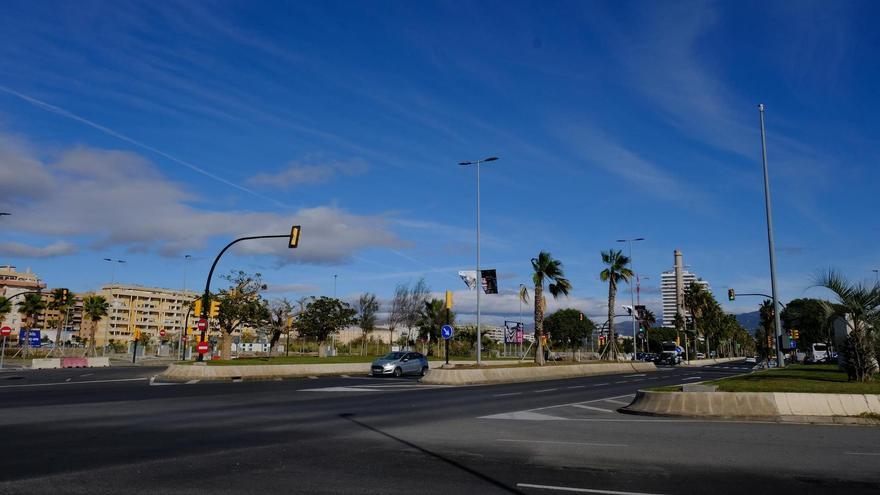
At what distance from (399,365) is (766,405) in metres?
26.9

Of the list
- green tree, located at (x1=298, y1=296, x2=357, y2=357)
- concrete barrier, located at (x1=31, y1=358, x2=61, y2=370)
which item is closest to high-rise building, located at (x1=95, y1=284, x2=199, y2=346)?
green tree, located at (x1=298, y1=296, x2=357, y2=357)

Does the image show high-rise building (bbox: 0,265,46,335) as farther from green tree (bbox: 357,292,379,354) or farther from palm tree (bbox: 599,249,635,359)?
palm tree (bbox: 599,249,635,359)

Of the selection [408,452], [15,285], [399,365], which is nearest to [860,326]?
[408,452]

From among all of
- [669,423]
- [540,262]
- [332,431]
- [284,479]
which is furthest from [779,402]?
[540,262]

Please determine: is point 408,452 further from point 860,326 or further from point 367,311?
point 367,311

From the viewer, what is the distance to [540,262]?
45.3 m

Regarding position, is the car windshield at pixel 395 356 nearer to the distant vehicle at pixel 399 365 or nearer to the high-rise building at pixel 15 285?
the distant vehicle at pixel 399 365

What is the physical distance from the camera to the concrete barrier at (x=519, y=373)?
108 ft

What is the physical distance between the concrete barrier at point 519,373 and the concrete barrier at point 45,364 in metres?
34.5

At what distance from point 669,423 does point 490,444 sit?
594cm

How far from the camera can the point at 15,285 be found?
155 m

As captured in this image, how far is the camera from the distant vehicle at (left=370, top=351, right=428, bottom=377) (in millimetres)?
39031

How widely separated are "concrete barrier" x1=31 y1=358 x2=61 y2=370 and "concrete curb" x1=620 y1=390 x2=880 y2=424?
49.4m

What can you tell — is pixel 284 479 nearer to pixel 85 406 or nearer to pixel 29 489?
pixel 29 489
